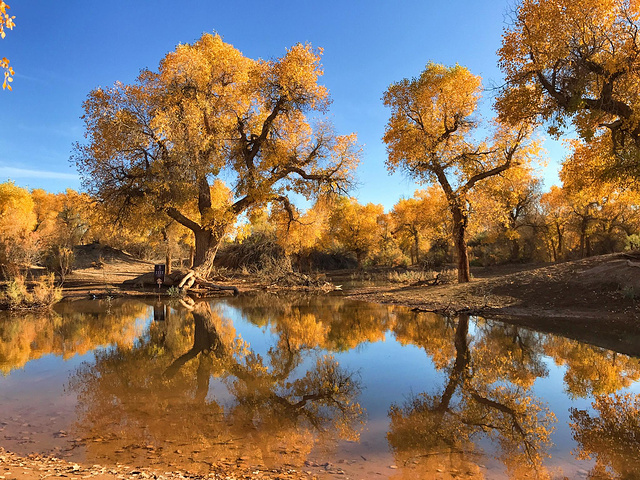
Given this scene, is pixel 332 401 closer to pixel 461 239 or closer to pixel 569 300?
pixel 569 300

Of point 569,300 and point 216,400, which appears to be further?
point 569,300

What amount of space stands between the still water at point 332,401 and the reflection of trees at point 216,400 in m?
0.03

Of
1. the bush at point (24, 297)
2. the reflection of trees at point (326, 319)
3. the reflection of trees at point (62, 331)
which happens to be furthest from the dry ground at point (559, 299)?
the reflection of trees at point (62, 331)

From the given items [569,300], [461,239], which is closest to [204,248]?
[461,239]

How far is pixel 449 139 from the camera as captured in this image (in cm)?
1973

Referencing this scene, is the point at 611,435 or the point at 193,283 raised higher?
the point at 193,283

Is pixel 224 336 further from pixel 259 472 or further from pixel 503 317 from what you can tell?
pixel 503 317

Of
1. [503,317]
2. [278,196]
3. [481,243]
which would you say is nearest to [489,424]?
[503,317]

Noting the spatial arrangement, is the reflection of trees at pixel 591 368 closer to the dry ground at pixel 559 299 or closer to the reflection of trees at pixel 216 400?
the dry ground at pixel 559 299

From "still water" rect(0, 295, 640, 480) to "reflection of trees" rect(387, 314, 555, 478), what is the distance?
0.02 m

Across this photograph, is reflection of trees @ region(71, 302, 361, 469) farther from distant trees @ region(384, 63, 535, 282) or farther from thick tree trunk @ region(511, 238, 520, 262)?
thick tree trunk @ region(511, 238, 520, 262)

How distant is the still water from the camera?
401 cm

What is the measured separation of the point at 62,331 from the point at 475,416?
11.0 m

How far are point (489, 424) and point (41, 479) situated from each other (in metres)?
4.76
